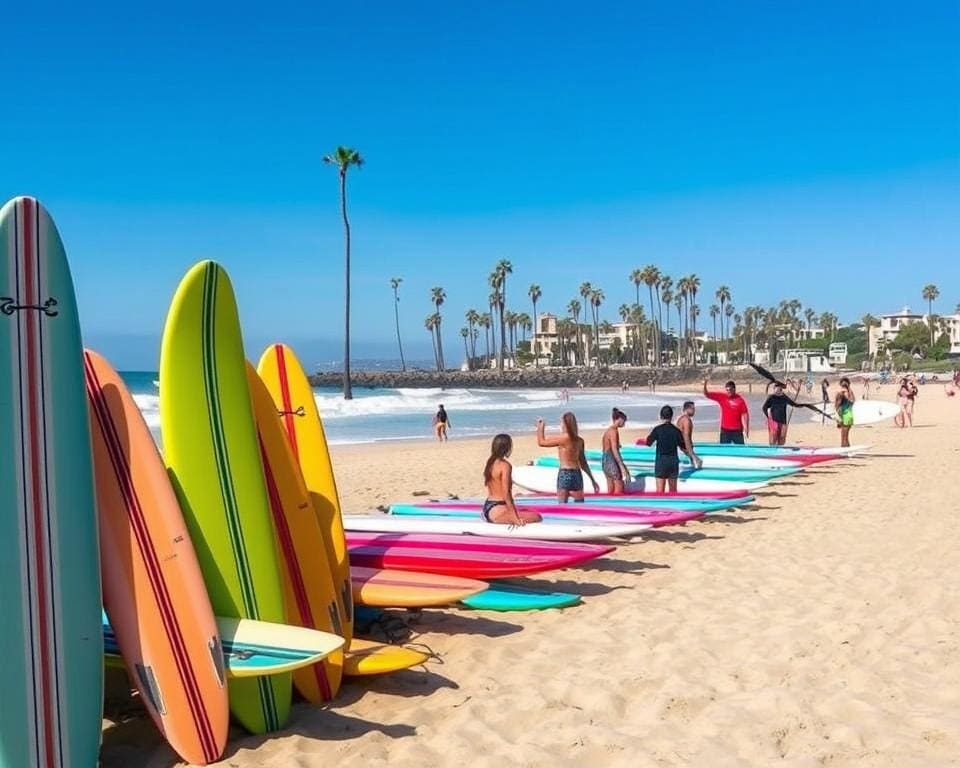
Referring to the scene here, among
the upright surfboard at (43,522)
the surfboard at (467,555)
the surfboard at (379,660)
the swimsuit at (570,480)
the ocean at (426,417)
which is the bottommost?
the ocean at (426,417)

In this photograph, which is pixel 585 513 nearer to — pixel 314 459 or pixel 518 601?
pixel 518 601

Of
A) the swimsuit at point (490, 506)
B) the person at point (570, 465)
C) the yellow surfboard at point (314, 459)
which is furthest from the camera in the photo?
the person at point (570, 465)

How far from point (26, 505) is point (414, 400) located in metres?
44.0

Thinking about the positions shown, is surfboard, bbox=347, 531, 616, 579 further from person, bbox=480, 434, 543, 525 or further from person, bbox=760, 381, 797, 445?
person, bbox=760, 381, 797, 445

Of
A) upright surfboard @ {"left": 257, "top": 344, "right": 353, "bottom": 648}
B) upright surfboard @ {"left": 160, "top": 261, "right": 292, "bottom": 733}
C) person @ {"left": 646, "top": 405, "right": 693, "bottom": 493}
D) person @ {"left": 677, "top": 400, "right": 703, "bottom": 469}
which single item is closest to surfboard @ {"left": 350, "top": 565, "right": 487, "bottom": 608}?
upright surfboard @ {"left": 257, "top": 344, "right": 353, "bottom": 648}

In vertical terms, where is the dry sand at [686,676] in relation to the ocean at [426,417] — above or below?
above

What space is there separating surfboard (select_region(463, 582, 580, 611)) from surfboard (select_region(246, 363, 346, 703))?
1031mm

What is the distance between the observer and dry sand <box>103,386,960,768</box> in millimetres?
3426

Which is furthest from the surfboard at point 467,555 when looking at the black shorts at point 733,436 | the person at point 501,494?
the black shorts at point 733,436

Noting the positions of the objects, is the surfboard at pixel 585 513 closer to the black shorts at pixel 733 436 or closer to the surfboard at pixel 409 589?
the surfboard at pixel 409 589

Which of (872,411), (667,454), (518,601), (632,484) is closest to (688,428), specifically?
(632,484)

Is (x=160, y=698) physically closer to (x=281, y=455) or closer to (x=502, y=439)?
(x=281, y=455)

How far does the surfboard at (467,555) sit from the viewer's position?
534 cm

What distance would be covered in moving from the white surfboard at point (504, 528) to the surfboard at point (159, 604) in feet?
10.2
